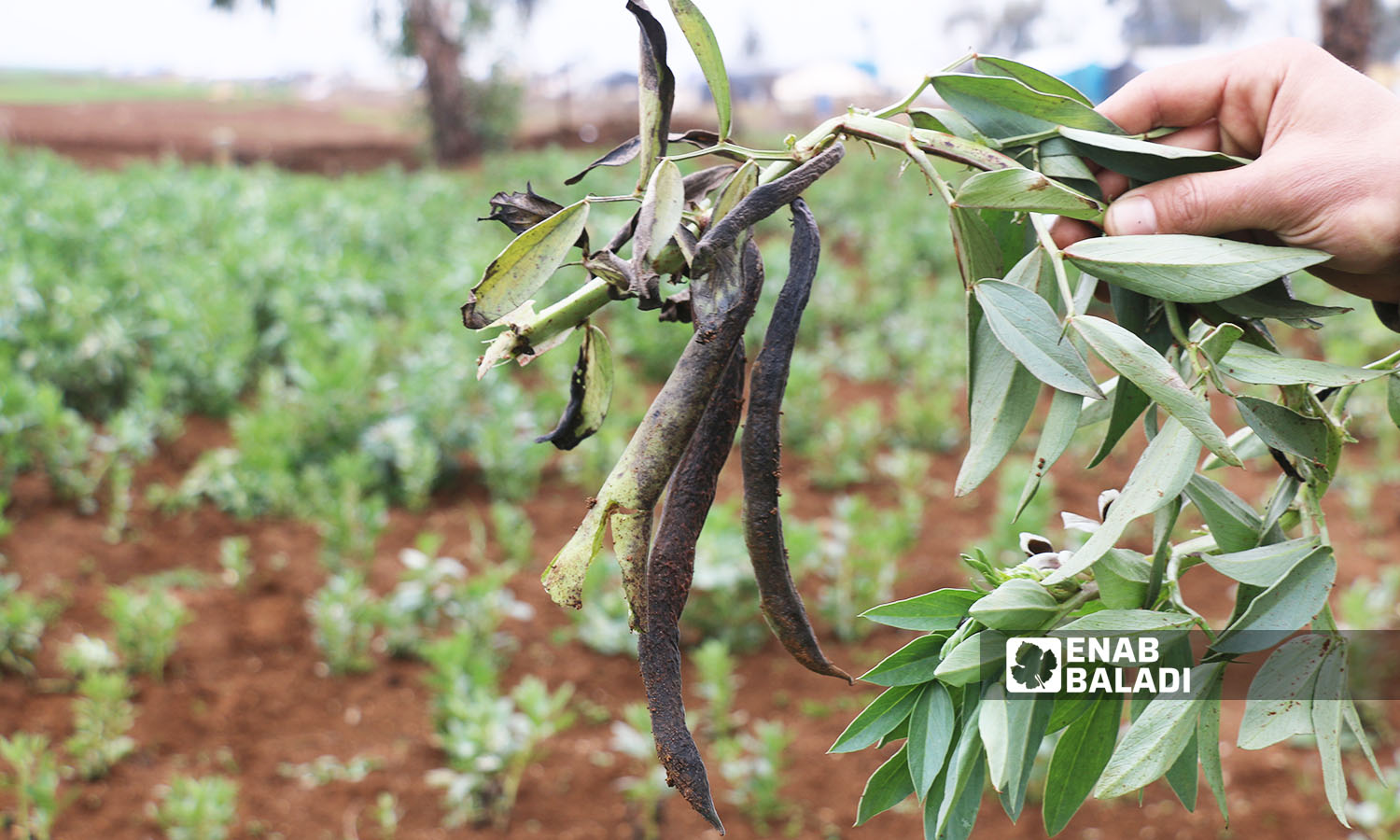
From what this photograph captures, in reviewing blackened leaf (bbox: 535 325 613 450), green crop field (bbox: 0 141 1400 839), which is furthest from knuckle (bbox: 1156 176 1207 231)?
green crop field (bbox: 0 141 1400 839)

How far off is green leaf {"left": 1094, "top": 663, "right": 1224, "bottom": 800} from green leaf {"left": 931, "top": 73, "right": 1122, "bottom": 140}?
441mm

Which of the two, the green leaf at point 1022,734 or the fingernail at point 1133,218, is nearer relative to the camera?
→ the green leaf at point 1022,734

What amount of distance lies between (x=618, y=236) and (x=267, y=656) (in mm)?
2111

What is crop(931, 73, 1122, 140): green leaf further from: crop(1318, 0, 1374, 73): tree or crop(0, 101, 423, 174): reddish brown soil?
crop(0, 101, 423, 174): reddish brown soil

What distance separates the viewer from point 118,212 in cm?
568

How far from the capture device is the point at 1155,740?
70cm

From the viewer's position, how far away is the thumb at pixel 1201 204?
0.81 meters

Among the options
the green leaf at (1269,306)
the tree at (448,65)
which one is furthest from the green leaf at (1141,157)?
the tree at (448,65)

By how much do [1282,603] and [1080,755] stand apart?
19 centimetres

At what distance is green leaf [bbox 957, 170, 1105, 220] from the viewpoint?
68 cm

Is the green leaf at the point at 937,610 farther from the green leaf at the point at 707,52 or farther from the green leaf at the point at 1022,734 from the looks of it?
the green leaf at the point at 707,52

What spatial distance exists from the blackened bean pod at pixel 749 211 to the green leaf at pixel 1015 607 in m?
0.30

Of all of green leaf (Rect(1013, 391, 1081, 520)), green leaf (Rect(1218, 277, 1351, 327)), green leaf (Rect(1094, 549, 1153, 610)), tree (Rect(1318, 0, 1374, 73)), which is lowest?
tree (Rect(1318, 0, 1374, 73))

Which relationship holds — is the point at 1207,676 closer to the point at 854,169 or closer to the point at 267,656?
the point at 267,656
